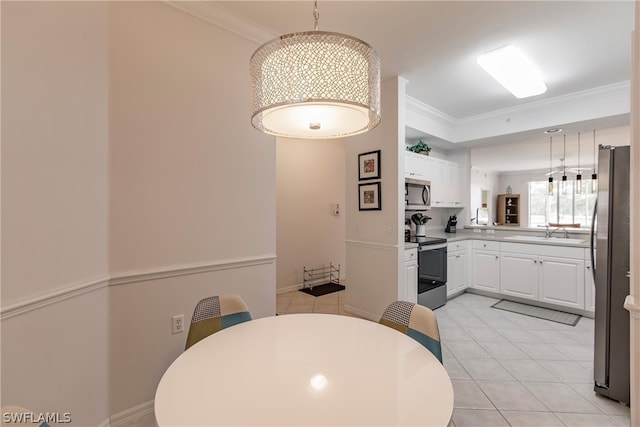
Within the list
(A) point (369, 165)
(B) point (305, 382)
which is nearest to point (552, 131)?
(A) point (369, 165)

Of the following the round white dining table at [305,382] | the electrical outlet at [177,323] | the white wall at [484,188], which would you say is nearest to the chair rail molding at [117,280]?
the electrical outlet at [177,323]

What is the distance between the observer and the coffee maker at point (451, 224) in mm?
4691

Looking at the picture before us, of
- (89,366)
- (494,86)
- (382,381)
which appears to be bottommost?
(89,366)

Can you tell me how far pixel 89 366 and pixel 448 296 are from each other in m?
3.85

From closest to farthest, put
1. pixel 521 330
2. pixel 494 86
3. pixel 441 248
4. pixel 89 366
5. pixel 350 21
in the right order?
1. pixel 89 366
2. pixel 350 21
3. pixel 521 330
4. pixel 494 86
5. pixel 441 248

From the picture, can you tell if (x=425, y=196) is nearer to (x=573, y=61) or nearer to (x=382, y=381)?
(x=573, y=61)

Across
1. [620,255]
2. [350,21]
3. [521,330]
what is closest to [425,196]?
[521,330]

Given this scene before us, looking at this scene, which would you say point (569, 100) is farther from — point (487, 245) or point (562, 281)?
point (562, 281)

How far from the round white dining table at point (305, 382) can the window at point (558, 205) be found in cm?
952

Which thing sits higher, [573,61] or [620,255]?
[573,61]

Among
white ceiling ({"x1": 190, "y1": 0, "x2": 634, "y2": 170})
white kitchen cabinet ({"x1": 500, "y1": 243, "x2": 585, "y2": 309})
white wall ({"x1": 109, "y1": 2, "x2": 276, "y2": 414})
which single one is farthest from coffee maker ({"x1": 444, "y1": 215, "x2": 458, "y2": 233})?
white wall ({"x1": 109, "y1": 2, "x2": 276, "y2": 414})

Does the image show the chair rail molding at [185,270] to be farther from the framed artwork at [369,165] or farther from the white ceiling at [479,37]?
the white ceiling at [479,37]

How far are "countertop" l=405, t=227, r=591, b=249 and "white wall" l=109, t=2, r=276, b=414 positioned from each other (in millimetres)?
1975

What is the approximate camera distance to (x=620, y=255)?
1.91 m
